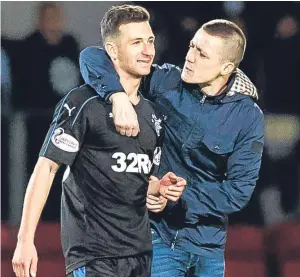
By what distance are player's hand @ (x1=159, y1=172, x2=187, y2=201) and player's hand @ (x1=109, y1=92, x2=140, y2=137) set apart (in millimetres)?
197

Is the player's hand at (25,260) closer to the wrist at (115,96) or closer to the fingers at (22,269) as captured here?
the fingers at (22,269)

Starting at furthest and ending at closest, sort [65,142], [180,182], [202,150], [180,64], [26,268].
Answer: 1. [180,64]
2. [202,150]
3. [180,182]
4. [65,142]
5. [26,268]

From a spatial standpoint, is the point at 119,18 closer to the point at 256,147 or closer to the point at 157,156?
the point at 157,156

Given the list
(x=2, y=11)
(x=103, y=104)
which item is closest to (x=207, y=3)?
(x=2, y=11)

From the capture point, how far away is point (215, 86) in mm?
3938

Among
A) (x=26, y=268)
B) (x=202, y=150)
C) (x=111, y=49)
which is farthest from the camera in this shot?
(x=202, y=150)

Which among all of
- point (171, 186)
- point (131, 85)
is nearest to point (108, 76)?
point (131, 85)

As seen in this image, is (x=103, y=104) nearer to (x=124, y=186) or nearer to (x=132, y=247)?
(x=124, y=186)

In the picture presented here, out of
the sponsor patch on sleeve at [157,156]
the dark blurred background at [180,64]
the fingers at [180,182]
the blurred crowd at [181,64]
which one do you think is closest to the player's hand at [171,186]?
the fingers at [180,182]

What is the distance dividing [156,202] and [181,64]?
249 centimetres

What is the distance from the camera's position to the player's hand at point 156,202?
12.0 ft

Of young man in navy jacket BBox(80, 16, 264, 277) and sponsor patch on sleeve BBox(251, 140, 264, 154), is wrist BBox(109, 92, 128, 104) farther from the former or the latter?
sponsor patch on sleeve BBox(251, 140, 264, 154)

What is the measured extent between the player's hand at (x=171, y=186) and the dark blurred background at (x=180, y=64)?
2.22 meters

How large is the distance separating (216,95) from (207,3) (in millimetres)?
2673
